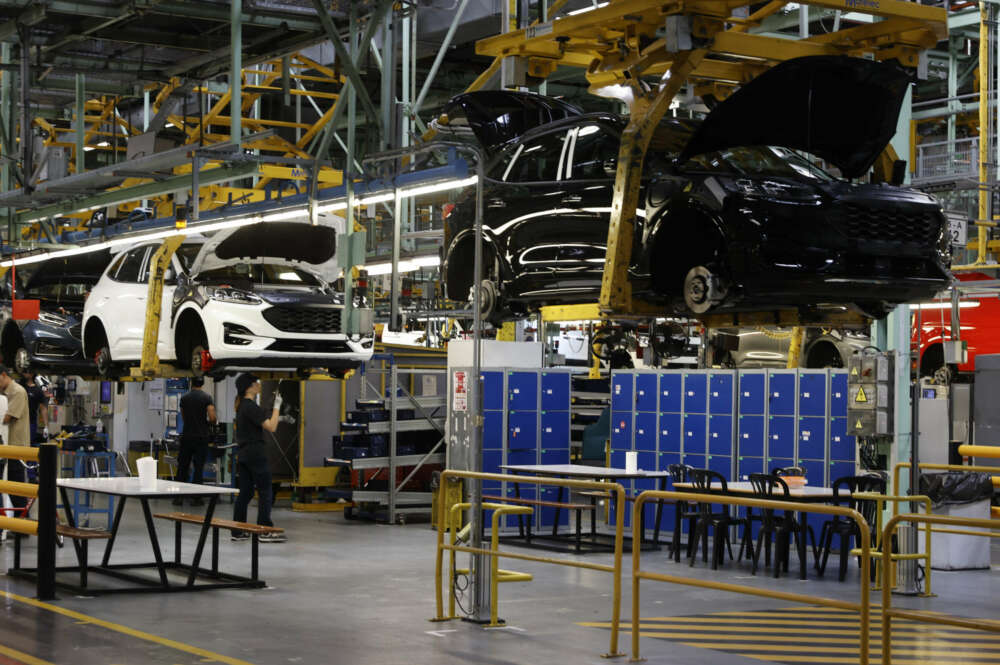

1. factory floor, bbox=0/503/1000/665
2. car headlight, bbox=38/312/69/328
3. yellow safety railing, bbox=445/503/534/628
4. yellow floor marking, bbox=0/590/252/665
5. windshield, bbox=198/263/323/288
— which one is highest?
windshield, bbox=198/263/323/288

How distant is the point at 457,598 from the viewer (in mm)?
9711

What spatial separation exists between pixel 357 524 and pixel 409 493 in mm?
784

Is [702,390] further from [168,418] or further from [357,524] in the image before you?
[168,418]

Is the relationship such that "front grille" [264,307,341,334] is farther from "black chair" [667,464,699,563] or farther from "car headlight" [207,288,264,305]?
"black chair" [667,464,699,563]

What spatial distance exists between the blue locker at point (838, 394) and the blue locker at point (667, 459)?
2083 millimetres

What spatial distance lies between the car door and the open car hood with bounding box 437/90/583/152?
23.1 feet

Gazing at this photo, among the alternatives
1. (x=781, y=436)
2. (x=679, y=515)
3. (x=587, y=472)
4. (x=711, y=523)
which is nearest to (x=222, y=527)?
(x=587, y=472)

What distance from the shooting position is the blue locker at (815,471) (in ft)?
46.8

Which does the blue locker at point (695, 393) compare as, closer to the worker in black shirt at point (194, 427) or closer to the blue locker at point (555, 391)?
the blue locker at point (555, 391)

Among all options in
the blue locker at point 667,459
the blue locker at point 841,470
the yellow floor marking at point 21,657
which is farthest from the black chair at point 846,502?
the yellow floor marking at point 21,657

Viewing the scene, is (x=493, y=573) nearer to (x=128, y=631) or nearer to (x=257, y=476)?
(x=128, y=631)

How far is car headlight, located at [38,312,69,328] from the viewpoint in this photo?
19.7 m

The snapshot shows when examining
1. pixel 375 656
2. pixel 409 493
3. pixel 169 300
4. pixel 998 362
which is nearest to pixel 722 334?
pixel 998 362

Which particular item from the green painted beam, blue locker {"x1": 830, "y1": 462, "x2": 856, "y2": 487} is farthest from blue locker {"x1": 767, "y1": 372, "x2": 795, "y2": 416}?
the green painted beam
